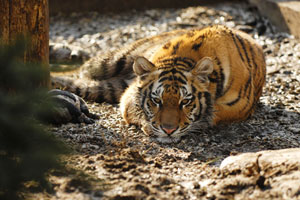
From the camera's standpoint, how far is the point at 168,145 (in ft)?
12.9

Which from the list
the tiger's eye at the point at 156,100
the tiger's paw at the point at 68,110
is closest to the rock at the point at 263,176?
the tiger's eye at the point at 156,100

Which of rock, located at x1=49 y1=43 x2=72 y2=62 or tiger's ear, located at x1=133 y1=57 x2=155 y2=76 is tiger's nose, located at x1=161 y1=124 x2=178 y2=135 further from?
rock, located at x1=49 y1=43 x2=72 y2=62

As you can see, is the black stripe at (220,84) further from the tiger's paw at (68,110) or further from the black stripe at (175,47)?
the tiger's paw at (68,110)

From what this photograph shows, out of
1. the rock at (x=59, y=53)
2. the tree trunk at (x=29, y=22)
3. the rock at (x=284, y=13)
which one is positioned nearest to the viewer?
the tree trunk at (x=29, y=22)

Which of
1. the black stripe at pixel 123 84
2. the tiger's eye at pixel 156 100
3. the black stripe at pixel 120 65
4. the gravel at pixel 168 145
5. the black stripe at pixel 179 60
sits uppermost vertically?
the black stripe at pixel 179 60

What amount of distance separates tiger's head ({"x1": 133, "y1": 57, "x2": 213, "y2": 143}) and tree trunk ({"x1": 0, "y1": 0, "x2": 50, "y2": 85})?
0.83 m

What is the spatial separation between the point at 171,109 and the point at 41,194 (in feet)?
4.91

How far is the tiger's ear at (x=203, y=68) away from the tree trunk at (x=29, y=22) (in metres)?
1.24

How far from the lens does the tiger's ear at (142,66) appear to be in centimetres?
414

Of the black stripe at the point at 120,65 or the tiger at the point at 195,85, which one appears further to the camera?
the black stripe at the point at 120,65

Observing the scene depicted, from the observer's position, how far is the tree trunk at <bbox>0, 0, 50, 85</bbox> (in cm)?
381

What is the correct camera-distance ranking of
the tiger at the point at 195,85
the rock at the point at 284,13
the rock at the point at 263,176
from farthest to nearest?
the rock at the point at 284,13
the tiger at the point at 195,85
the rock at the point at 263,176

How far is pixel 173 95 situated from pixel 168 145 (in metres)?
0.40

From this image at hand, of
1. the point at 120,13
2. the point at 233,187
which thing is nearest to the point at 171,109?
the point at 233,187
